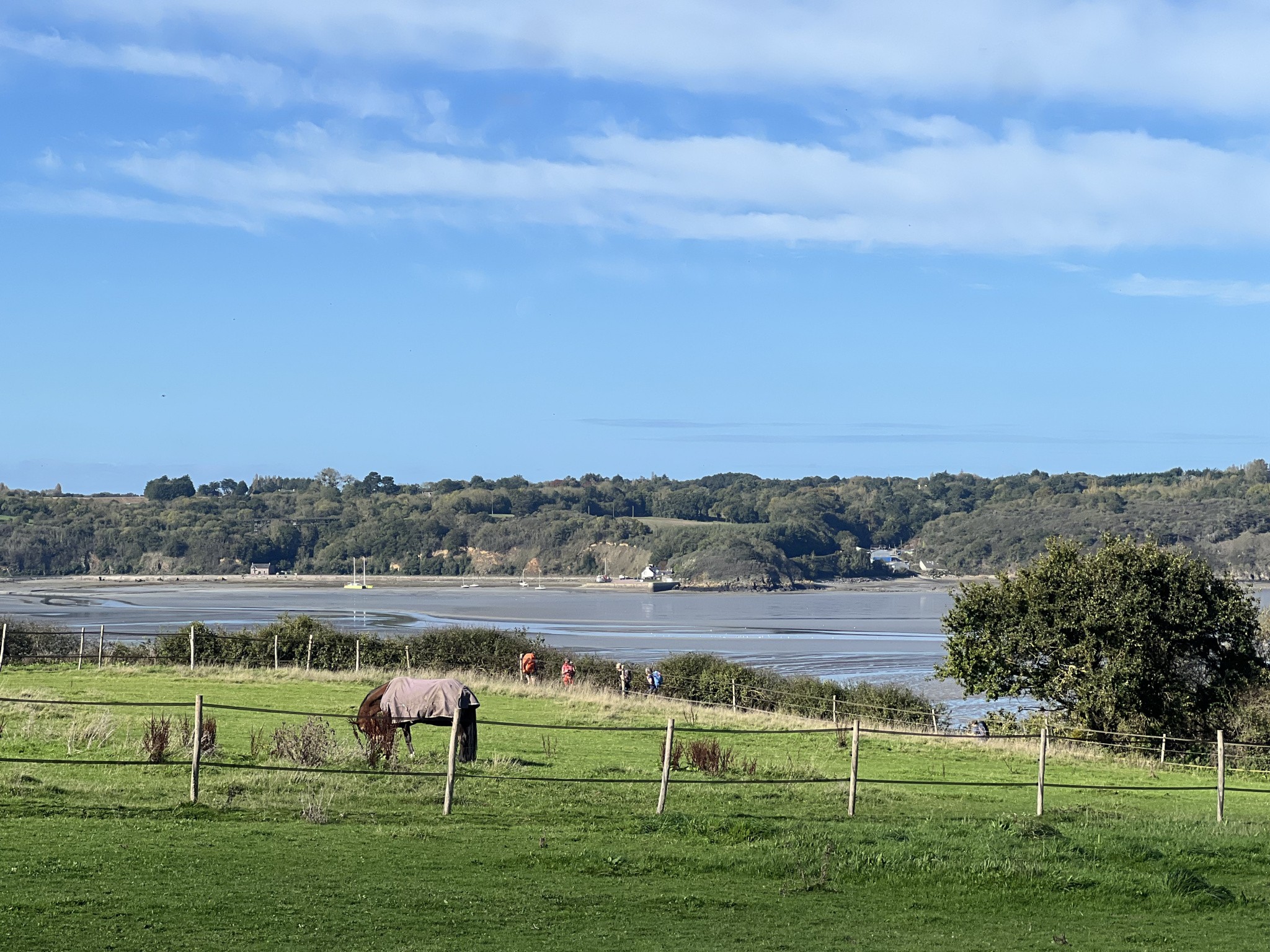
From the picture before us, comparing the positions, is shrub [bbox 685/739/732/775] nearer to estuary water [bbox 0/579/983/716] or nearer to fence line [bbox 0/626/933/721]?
fence line [bbox 0/626/933/721]

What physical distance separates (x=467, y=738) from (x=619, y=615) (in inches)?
3954

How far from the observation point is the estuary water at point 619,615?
69.9m

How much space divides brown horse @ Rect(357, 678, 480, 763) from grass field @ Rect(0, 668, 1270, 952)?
1.66 feet

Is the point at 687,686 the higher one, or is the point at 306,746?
the point at 306,746

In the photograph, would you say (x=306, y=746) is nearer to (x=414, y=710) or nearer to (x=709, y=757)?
(x=414, y=710)

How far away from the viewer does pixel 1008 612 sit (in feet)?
104

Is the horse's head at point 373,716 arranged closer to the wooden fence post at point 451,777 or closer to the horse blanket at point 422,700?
the horse blanket at point 422,700

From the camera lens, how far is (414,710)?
67.5 feet

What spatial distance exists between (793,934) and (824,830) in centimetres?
465

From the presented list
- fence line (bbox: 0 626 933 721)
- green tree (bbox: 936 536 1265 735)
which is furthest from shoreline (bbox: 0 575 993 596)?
green tree (bbox: 936 536 1265 735)

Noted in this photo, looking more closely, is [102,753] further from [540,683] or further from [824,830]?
[540,683]

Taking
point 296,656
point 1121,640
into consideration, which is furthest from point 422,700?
point 296,656

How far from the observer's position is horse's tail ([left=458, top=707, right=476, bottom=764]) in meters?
19.8

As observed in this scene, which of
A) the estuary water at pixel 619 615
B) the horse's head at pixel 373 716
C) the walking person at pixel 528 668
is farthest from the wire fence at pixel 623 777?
the estuary water at pixel 619 615
